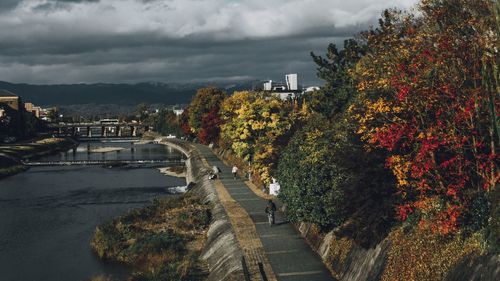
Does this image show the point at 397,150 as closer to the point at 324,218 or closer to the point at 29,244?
the point at 324,218

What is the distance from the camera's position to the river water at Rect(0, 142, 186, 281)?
41.8 m

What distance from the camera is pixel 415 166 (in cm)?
2106

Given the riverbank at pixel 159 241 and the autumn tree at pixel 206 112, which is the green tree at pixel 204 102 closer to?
the autumn tree at pixel 206 112

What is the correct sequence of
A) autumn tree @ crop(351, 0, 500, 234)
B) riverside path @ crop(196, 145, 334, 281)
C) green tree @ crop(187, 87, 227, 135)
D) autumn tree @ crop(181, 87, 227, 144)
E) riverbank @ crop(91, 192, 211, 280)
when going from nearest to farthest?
autumn tree @ crop(351, 0, 500, 234) → riverside path @ crop(196, 145, 334, 281) → riverbank @ crop(91, 192, 211, 280) → autumn tree @ crop(181, 87, 227, 144) → green tree @ crop(187, 87, 227, 135)

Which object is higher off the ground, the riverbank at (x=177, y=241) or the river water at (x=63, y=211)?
the riverbank at (x=177, y=241)

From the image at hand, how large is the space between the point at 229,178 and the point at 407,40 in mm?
49437

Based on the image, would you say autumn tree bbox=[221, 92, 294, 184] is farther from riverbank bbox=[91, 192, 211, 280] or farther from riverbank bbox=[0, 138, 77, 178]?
riverbank bbox=[0, 138, 77, 178]

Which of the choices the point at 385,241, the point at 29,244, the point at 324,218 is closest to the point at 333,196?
the point at 324,218

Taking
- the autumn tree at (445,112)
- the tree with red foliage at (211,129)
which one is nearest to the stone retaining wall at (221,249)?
the autumn tree at (445,112)

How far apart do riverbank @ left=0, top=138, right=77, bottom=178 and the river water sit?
330 centimetres

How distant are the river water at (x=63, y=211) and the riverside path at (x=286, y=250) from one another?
38.4ft

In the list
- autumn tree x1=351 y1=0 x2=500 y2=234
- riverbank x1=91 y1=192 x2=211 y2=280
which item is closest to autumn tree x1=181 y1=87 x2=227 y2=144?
riverbank x1=91 y1=192 x2=211 y2=280

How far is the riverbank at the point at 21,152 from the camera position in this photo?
362 ft

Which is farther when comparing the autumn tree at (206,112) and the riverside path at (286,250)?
the autumn tree at (206,112)
